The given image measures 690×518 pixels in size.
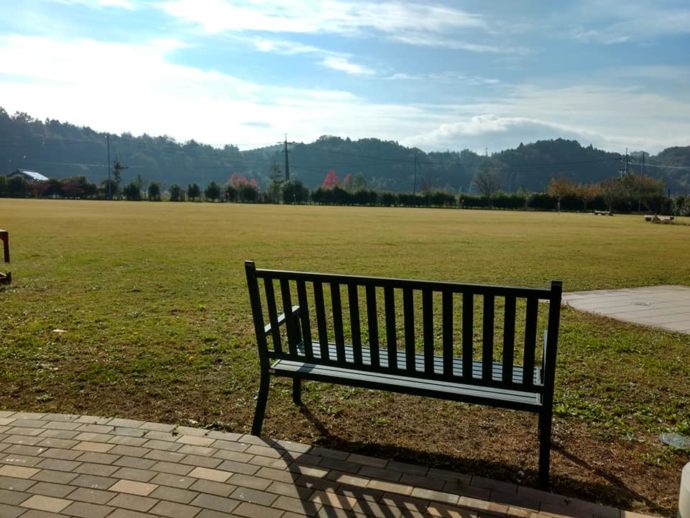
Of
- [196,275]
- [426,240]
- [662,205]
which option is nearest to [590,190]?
[662,205]

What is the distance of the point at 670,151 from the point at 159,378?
611 feet

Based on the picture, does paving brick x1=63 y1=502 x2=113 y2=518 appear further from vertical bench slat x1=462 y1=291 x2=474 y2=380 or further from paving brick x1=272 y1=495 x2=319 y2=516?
vertical bench slat x1=462 y1=291 x2=474 y2=380

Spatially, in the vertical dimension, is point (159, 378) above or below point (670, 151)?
below

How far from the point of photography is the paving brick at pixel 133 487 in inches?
119

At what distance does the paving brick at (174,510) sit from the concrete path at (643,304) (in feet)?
21.0

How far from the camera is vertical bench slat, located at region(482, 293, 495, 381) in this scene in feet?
10.6

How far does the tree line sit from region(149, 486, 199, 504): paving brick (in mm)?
74830

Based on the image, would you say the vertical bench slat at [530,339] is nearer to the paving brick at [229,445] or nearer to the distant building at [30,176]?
the paving brick at [229,445]

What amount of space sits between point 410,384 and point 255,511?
117 centimetres

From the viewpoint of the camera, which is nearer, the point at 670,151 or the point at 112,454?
the point at 112,454

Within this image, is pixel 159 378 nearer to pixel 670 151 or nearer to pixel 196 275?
pixel 196 275

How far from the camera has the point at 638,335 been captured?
690cm

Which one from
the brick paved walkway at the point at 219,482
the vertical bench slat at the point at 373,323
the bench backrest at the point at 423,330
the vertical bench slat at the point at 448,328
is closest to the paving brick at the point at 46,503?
the brick paved walkway at the point at 219,482

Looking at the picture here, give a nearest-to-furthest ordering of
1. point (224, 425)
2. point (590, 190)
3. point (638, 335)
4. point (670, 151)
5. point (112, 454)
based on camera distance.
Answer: point (112, 454) → point (224, 425) → point (638, 335) → point (590, 190) → point (670, 151)
